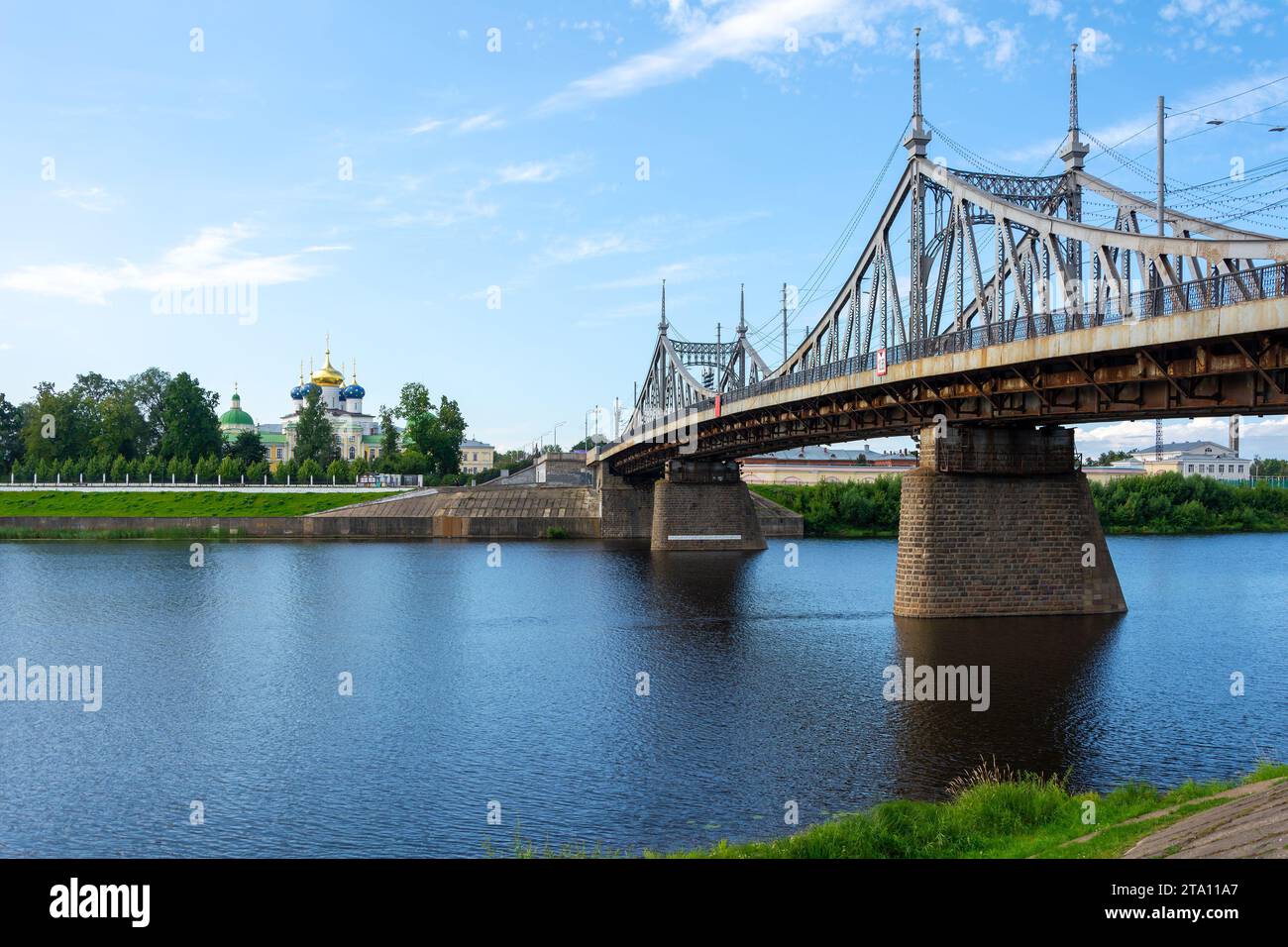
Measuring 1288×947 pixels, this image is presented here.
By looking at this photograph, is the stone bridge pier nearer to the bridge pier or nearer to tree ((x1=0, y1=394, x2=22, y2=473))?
the bridge pier

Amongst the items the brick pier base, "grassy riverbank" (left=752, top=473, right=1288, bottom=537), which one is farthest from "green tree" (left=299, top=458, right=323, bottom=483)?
"grassy riverbank" (left=752, top=473, right=1288, bottom=537)

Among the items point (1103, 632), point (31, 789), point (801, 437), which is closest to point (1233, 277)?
point (1103, 632)

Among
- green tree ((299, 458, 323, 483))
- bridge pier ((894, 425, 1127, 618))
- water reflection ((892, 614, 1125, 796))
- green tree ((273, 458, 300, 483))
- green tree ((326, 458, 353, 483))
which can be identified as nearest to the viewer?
water reflection ((892, 614, 1125, 796))

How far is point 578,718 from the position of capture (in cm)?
2180

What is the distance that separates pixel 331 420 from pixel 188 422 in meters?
46.1

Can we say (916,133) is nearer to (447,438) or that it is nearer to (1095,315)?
(1095,315)

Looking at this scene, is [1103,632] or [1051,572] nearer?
[1103,632]

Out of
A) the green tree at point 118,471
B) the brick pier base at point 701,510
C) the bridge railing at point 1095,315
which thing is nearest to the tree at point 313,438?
the green tree at point 118,471

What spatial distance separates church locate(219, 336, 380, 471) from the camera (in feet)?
481

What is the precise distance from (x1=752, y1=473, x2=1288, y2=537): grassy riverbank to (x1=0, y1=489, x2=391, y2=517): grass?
36585mm

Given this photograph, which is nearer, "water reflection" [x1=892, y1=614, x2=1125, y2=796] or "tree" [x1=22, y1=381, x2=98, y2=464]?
"water reflection" [x1=892, y1=614, x2=1125, y2=796]
